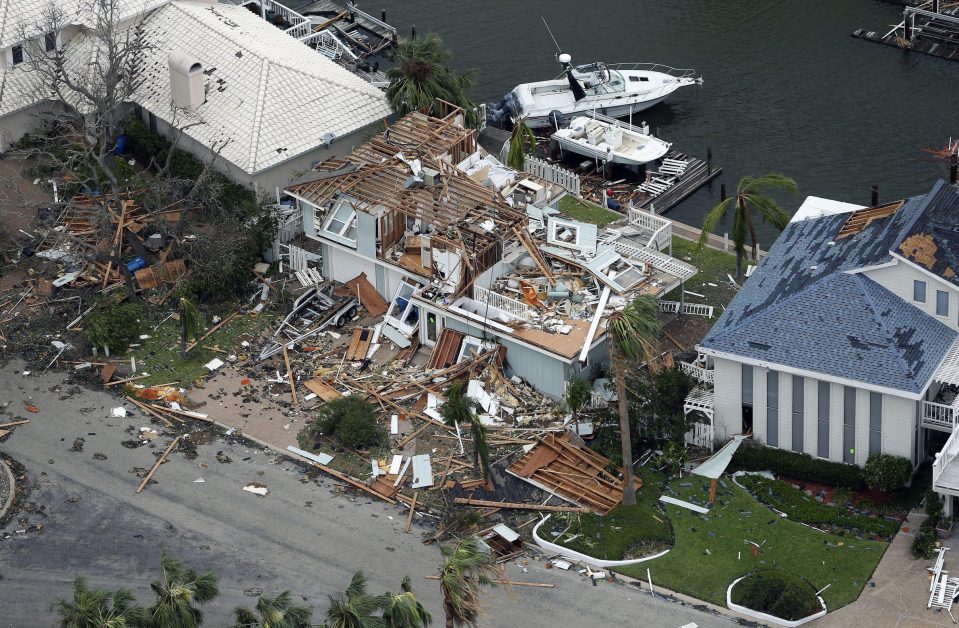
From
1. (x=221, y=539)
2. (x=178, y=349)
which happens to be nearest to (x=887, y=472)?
(x=221, y=539)

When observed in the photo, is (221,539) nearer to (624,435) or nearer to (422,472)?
(422,472)

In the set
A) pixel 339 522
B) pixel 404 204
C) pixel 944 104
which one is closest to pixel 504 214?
pixel 404 204

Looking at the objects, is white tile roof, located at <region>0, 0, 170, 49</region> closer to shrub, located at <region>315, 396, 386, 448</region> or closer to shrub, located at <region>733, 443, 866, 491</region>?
shrub, located at <region>315, 396, 386, 448</region>

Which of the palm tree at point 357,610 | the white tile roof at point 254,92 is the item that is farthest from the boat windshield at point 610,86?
the palm tree at point 357,610

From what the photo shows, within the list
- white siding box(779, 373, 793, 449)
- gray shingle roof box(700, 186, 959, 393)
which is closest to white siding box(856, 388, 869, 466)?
gray shingle roof box(700, 186, 959, 393)

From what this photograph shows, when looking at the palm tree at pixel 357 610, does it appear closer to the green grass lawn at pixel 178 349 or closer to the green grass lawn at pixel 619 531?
the green grass lawn at pixel 619 531

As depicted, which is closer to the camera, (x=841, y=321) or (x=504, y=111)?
(x=841, y=321)

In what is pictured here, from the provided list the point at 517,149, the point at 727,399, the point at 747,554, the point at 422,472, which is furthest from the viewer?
the point at 517,149
